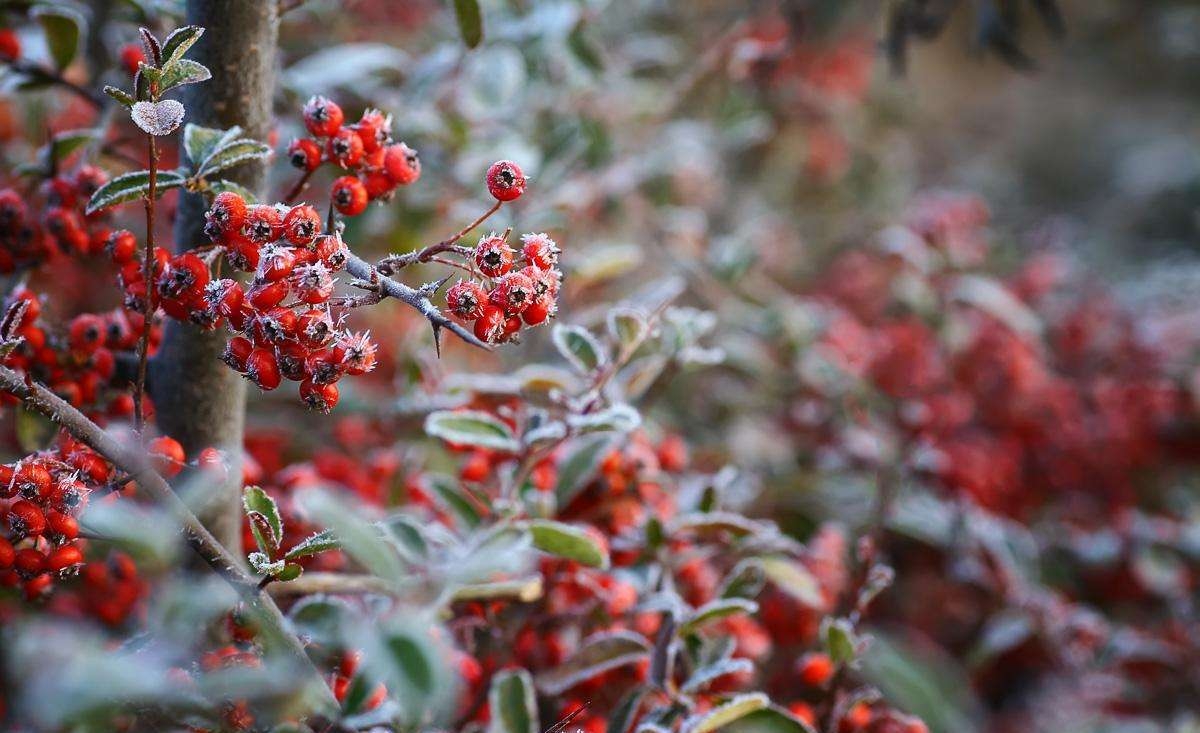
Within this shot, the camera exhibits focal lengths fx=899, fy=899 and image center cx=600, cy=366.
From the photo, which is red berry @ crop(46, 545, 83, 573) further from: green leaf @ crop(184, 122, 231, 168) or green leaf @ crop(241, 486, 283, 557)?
green leaf @ crop(184, 122, 231, 168)

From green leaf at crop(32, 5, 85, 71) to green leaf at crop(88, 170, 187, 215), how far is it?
373 millimetres

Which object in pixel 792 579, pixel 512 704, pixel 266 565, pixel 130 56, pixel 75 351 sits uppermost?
pixel 130 56

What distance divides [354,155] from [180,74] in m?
0.13

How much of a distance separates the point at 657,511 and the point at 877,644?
1.09ft

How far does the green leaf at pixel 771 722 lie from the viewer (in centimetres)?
83

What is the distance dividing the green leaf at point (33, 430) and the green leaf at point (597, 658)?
0.53 metres

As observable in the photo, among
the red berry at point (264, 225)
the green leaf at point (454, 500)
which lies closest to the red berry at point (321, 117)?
the red berry at point (264, 225)

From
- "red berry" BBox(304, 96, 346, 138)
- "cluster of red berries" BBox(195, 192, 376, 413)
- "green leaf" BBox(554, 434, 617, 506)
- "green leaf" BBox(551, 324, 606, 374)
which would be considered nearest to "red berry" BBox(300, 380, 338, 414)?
"cluster of red berries" BBox(195, 192, 376, 413)

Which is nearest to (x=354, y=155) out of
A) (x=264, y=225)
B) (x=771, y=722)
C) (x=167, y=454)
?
(x=264, y=225)

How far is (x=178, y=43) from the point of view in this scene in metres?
0.64

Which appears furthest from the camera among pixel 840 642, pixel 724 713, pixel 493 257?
pixel 840 642

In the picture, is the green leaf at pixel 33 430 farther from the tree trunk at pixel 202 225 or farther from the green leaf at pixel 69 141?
the green leaf at pixel 69 141

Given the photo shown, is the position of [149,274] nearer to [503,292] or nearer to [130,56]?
[503,292]

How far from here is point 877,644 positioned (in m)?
1.12
